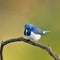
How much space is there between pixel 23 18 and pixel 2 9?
0.33m

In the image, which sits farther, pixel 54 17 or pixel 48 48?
pixel 54 17

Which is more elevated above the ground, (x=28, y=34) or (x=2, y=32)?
(x=28, y=34)

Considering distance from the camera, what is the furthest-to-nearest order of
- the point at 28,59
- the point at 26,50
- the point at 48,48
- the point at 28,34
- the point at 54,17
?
the point at 54,17 < the point at 26,50 < the point at 28,59 < the point at 28,34 < the point at 48,48

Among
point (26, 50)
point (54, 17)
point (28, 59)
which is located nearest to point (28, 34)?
point (28, 59)

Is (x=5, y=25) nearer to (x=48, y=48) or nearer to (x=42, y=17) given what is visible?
(x=42, y=17)

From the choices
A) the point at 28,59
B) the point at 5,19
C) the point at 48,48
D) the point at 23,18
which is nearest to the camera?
the point at 48,48

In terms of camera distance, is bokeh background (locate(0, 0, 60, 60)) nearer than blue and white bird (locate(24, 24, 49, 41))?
No

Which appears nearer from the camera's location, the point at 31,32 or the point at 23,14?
the point at 31,32

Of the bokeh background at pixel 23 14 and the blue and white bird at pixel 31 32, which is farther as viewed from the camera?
the bokeh background at pixel 23 14

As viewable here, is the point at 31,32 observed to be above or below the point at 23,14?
above

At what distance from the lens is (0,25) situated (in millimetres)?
2756

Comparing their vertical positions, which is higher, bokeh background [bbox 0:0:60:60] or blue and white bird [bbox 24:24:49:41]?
blue and white bird [bbox 24:24:49:41]

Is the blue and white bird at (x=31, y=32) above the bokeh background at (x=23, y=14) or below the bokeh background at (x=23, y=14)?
above

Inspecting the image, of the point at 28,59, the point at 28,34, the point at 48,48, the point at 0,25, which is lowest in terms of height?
the point at 0,25
